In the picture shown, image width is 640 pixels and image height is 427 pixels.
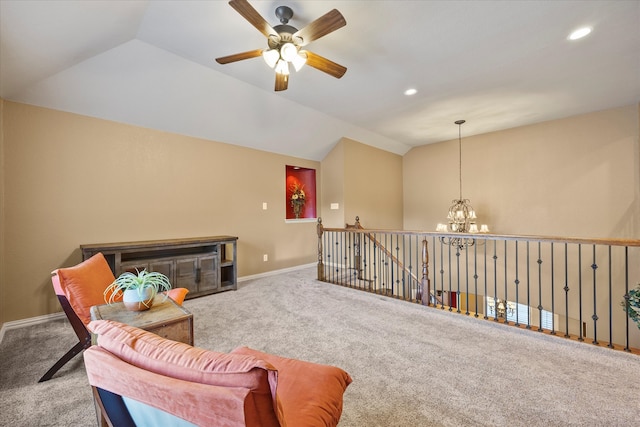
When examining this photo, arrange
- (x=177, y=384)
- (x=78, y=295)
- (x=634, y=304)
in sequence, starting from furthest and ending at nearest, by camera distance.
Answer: (x=634, y=304), (x=78, y=295), (x=177, y=384)

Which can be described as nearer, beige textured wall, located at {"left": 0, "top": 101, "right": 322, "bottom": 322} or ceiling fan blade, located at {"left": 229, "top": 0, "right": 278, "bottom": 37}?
ceiling fan blade, located at {"left": 229, "top": 0, "right": 278, "bottom": 37}

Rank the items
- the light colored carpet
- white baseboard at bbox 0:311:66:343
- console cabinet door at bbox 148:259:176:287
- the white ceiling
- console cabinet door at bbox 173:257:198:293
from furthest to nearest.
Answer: console cabinet door at bbox 173:257:198:293 < console cabinet door at bbox 148:259:176:287 < white baseboard at bbox 0:311:66:343 < the white ceiling < the light colored carpet

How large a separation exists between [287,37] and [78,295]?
2.53 m

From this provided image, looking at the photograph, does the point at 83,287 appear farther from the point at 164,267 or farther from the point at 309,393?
the point at 309,393

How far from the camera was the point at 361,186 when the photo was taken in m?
5.98

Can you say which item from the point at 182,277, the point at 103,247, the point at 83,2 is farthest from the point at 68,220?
the point at 83,2

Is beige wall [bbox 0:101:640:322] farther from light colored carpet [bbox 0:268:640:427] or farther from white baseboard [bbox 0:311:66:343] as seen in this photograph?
light colored carpet [bbox 0:268:640:427]

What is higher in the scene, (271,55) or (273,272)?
(271,55)

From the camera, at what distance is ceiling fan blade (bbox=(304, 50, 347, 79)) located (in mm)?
2318

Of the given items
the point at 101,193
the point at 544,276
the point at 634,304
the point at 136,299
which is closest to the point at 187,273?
the point at 101,193

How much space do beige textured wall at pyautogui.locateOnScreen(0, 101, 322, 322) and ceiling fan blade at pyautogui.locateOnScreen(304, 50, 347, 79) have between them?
2599 millimetres

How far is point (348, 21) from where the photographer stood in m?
2.42

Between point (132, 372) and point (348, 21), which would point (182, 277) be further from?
point (348, 21)

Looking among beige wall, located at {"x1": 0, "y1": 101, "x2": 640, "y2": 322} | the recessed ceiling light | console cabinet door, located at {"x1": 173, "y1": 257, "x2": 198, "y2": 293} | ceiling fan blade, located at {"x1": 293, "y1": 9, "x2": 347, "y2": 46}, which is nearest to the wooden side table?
console cabinet door, located at {"x1": 173, "y1": 257, "x2": 198, "y2": 293}
